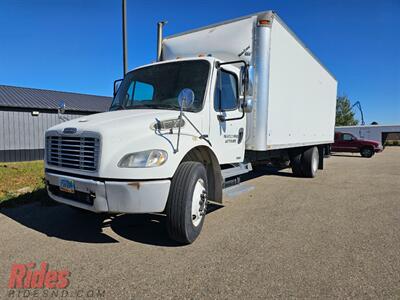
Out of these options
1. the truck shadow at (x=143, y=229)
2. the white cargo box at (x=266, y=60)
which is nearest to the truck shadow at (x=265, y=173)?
the white cargo box at (x=266, y=60)

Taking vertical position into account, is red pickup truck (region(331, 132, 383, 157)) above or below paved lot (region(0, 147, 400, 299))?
above

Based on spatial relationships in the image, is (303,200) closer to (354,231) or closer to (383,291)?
(354,231)

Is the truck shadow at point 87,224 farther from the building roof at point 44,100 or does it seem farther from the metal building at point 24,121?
the building roof at point 44,100

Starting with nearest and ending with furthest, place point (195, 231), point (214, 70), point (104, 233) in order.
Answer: point (195, 231)
point (104, 233)
point (214, 70)

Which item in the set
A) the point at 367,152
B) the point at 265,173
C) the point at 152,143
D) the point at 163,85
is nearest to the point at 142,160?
the point at 152,143

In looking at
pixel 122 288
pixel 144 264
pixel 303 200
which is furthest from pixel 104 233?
pixel 303 200

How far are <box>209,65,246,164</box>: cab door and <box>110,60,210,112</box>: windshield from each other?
0.83 ft

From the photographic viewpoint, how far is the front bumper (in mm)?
3359

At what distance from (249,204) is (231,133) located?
1833mm

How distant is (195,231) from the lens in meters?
3.95

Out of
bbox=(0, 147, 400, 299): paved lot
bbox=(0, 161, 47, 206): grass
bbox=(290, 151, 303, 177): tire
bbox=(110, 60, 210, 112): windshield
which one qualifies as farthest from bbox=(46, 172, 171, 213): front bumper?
bbox=(290, 151, 303, 177): tire

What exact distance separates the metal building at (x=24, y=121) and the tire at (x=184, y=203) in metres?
15.0

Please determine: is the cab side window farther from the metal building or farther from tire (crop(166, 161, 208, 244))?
the metal building

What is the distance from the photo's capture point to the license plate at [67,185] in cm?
367
